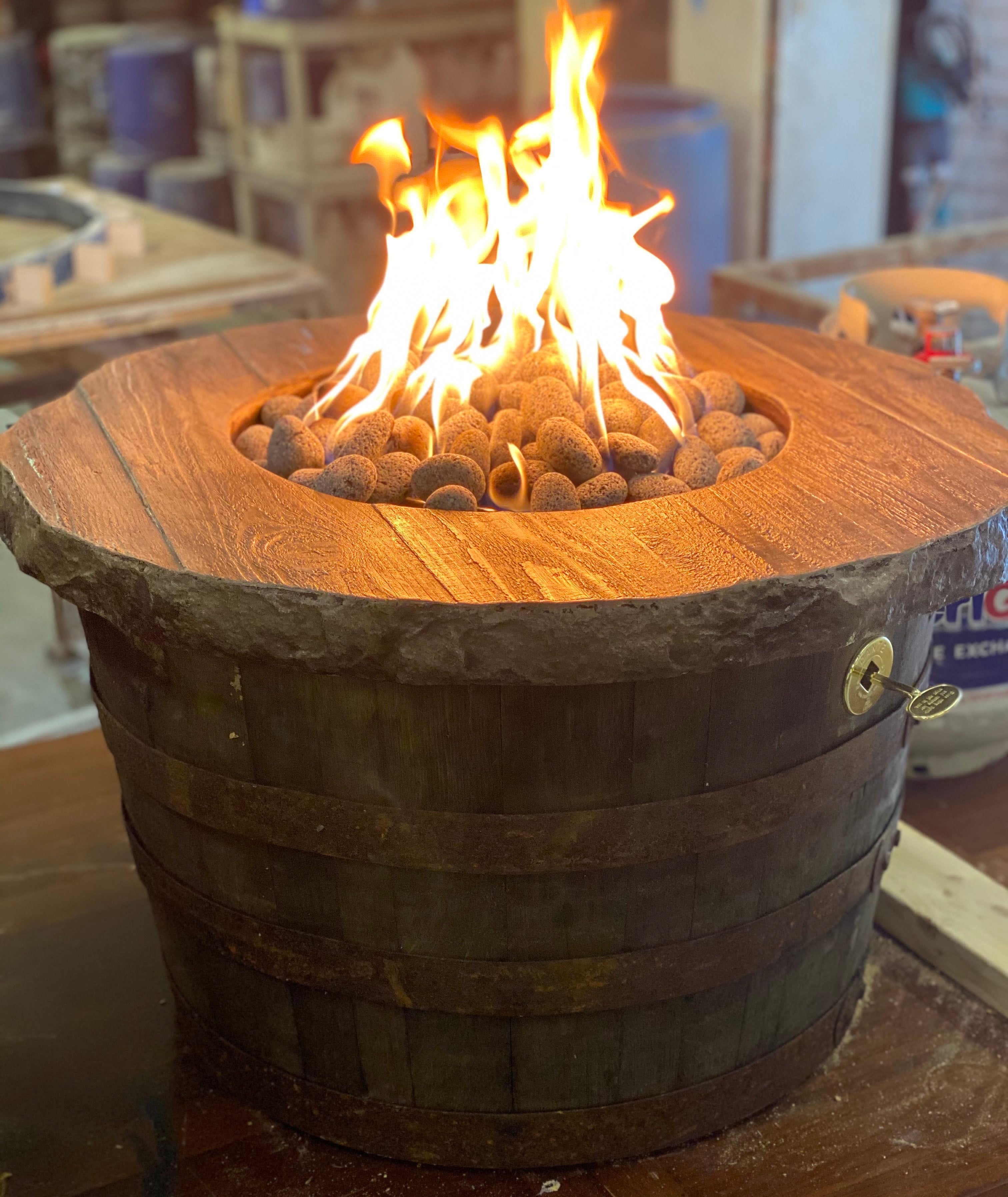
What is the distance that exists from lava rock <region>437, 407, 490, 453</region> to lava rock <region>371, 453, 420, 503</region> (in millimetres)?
68

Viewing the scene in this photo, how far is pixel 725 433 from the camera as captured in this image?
2.02 metres

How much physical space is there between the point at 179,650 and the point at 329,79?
4.57m

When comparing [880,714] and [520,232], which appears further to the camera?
[520,232]

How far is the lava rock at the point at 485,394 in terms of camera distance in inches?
83.5

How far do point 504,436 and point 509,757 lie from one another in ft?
1.84

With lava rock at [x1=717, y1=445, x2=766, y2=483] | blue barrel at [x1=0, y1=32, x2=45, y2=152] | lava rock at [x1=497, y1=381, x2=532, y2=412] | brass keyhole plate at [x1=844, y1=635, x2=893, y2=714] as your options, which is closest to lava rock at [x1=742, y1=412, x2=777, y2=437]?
lava rock at [x1=717, y1=445, x2=766, y2=483]

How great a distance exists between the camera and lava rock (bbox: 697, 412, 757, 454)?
2018 millimetres

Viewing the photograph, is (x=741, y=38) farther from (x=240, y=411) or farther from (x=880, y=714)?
(x=880, y=714)

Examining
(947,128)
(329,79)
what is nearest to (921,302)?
(947,128)

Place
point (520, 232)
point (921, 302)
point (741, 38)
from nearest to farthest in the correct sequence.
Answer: point (520, 232) → point (921, 302) → point (741, 38)

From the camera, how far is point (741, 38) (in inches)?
181

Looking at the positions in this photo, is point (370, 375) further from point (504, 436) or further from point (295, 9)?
point (295, 9)

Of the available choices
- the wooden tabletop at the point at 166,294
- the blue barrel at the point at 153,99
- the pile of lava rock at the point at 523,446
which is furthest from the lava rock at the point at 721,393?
the blue barrel at the point at 153,99

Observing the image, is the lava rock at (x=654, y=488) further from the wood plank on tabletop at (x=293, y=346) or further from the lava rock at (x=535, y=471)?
the wood plank on tabletop at (x=293, y=346)
